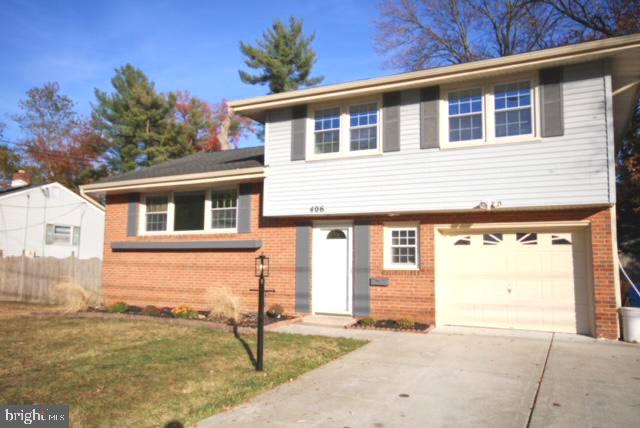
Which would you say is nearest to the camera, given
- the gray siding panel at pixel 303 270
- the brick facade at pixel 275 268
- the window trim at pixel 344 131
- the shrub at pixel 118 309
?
the brick facade at pixel 275 268

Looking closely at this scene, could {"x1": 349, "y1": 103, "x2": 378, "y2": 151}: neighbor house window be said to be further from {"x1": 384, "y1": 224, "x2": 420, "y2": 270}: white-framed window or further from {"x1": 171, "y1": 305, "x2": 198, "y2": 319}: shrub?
{"x1": 171, "y1": 305, "x2": 198, "y2": 319}: shrub

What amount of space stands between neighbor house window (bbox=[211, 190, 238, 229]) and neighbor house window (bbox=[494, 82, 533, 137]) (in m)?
7.21

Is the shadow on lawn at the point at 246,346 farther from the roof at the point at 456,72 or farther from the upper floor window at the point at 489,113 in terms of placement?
the upper floor window at the point at 489,113

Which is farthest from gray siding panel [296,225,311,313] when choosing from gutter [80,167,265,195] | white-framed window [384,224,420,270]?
white-framed window [384,224,420,270]

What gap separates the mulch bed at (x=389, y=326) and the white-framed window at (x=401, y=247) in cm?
130

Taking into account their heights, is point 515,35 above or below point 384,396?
above

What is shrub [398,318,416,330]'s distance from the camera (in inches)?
412

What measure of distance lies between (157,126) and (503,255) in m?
28.6

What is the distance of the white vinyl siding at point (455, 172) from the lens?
936cm

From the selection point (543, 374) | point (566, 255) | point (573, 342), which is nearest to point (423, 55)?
point (566, 255)

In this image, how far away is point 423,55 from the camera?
1024 inches

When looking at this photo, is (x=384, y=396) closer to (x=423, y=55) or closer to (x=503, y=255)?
(x=503, y=255)

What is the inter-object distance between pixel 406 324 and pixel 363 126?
15.6ft

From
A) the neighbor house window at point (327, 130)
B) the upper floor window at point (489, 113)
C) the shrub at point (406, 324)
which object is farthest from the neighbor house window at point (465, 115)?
the shrub at point (406, 324)
